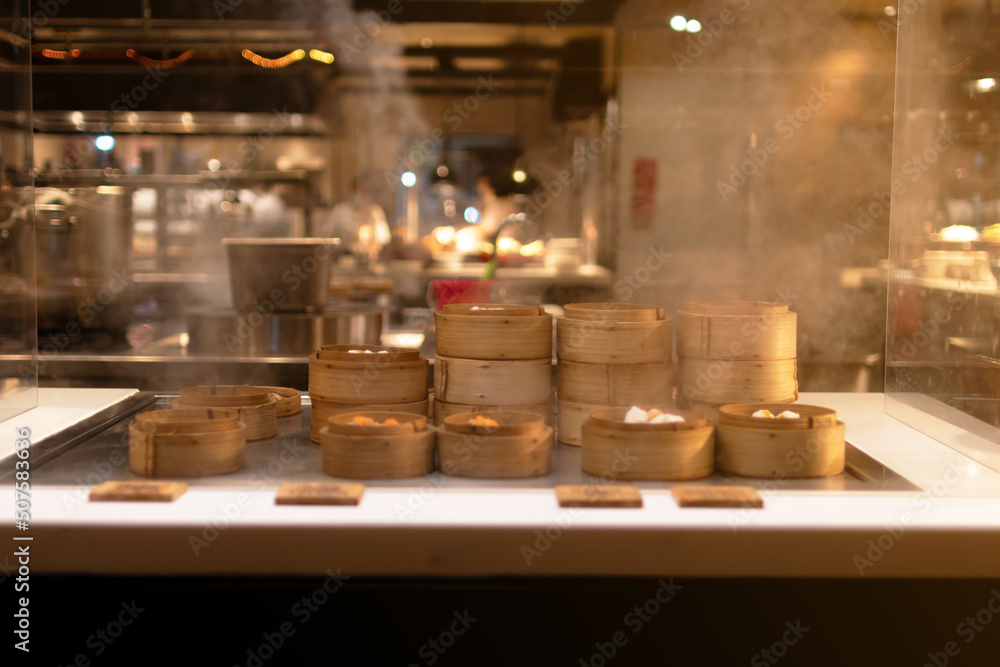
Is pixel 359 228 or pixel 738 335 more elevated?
pixel 359 228

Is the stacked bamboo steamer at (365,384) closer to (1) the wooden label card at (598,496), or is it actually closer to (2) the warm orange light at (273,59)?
(1) the wooden label card at (598,496)

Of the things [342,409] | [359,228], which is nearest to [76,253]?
[342,409]

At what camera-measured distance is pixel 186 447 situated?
5.24 ft

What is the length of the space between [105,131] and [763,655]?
8647mm

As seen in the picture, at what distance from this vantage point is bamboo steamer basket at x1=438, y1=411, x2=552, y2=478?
1.59 m

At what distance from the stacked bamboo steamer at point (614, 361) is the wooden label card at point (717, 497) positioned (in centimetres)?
34

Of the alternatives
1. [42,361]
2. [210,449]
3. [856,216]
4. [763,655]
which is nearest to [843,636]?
[763,655]

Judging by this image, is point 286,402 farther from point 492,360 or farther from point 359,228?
point 359,228

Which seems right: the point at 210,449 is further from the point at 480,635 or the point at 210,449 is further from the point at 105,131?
the point at 105,131

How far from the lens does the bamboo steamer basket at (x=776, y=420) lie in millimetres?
1612

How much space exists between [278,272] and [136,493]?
5.46 ft

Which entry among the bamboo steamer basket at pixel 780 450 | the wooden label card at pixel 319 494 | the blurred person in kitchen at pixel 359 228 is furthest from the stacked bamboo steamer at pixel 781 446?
the blurred person in kitchen at pixel 359 228

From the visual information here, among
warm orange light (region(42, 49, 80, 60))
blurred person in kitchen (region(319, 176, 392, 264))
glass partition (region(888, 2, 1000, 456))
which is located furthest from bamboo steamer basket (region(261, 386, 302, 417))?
blurred person in kitchen (region(319, 176, 392, 264))

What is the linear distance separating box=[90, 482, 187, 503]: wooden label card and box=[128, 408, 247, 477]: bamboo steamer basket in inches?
4.3
